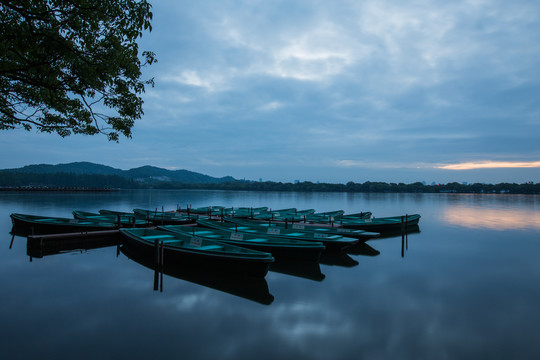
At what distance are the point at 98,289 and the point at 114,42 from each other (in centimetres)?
996

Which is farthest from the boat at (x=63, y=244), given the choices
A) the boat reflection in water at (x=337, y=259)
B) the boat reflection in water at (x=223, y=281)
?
the boat reflection in water at (x=337, y=259)

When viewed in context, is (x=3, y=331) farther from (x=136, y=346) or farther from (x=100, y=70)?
(x=100, y=70)

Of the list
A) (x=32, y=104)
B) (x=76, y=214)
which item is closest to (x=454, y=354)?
(x=32, y=104)

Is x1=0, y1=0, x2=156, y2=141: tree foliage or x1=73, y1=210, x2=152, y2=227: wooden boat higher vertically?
x1=0, y1=0, x2=156, y2=141: tree foliage

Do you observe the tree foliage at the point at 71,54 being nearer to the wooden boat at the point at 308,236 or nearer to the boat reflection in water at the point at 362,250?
the wooden boat at the point at 308,236

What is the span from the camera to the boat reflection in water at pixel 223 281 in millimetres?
12867

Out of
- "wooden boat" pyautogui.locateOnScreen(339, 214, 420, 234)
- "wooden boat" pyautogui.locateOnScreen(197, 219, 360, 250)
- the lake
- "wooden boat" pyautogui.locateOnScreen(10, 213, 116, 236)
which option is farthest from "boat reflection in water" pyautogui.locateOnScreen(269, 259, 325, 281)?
"wooden boat" pyautogui.locateOnScreen(10, 213, 116, 236)

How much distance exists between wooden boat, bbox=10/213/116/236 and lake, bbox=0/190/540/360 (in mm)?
4736

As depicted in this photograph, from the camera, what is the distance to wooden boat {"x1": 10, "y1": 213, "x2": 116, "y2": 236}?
77.9ft

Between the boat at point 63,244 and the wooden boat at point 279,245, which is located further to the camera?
the boat at point 63,244

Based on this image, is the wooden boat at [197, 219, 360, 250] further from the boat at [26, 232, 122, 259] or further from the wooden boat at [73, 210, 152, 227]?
the boat at [26, 232, 122, 259]

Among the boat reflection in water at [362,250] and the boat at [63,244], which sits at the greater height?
the boat at [63,244]

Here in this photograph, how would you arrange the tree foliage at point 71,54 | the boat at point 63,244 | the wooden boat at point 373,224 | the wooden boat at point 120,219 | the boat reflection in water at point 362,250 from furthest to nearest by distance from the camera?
the wooden boat at point 373,224
the wooden boat at point 120,219
the boat reflection in water at point 362,250
the boat at point 63,244
the tree foliage at point 71,54

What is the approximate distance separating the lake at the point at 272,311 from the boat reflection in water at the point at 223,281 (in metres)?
0.08
